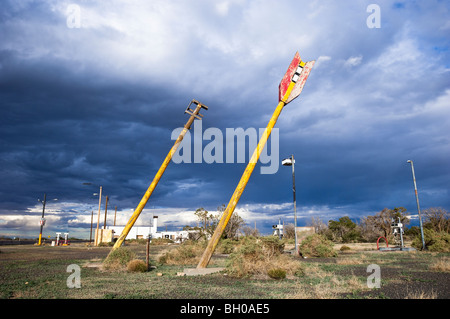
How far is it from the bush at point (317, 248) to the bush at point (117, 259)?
48.1ft

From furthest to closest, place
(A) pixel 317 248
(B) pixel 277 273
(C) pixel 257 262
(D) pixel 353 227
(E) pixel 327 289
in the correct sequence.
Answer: (D) pixel 353 227, (A) pixel 317 248, (C) pixel 257 262, (B) pixel 277 273, (E) pixel 327 289

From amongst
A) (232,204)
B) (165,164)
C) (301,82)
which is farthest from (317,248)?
(301,82)

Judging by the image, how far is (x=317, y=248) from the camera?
23.6 metres

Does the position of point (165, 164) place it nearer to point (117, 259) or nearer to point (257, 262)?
point (117, 259)

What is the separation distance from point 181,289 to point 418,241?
91.5 feet

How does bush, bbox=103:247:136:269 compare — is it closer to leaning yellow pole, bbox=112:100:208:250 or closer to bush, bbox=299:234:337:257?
leaning yellow pole, bbox=112:100:208:250

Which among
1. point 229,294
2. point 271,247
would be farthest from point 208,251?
point 229,294

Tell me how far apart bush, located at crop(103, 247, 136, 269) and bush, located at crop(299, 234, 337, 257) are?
14.7m

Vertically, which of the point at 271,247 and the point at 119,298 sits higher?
the point at 271,247

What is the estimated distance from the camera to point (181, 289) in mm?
9023

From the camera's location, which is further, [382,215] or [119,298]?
[382,215]

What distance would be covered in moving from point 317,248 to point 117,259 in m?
15.5
